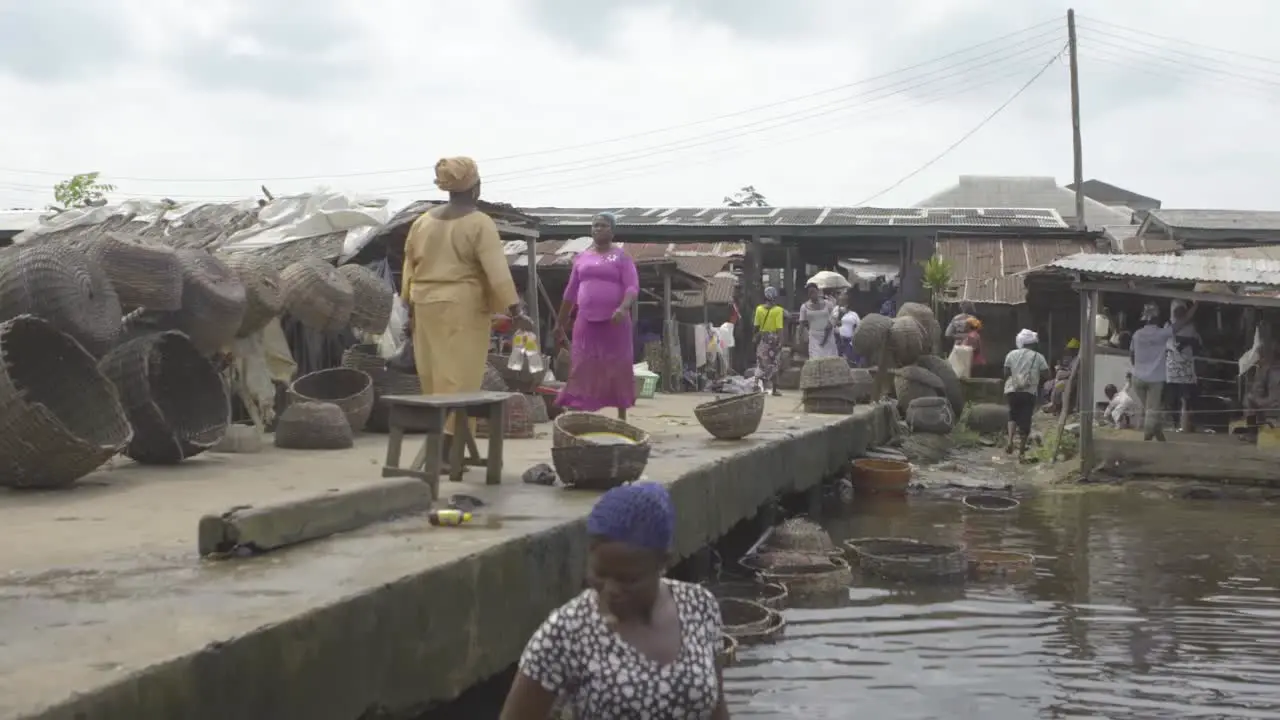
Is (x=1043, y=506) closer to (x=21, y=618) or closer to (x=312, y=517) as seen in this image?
(x=312, y=517)

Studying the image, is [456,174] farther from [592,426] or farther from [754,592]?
[754,592]

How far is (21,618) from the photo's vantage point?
336 cm

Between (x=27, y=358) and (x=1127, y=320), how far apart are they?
51.8 feet

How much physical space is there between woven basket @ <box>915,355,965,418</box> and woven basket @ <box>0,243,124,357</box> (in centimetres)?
1174

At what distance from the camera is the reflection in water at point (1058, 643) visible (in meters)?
5.59

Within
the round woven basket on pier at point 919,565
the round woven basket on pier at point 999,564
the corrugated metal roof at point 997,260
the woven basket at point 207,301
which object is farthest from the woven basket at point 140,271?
the corrugated metal roof at point 997,260

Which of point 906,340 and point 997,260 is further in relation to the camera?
point 997,260

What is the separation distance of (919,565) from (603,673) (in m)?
5.66

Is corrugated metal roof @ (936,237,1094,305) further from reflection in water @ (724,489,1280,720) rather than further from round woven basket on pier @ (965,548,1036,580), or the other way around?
round woven basket on pier @ (965,548,1036,580)

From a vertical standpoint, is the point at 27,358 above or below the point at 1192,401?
above

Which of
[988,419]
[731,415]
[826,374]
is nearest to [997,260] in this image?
[988,419]

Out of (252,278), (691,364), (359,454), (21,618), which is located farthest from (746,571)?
(691,364)

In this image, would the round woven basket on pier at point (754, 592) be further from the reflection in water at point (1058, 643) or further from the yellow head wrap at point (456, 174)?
the yellow head wrap at point (456, 174)

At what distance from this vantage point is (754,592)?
310 inches
